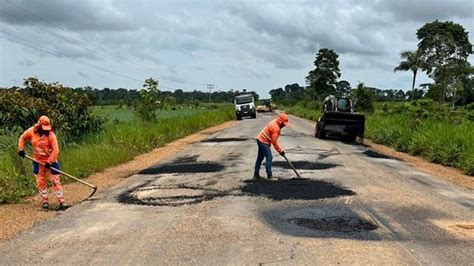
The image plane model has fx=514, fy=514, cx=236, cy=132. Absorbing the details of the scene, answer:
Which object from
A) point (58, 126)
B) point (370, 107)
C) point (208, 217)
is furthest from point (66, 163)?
point (370, 107)

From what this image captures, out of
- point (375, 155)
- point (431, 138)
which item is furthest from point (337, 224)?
point (431, 138)

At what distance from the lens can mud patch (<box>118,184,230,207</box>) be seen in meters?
9.60

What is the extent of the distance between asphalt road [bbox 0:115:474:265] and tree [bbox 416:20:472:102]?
41.0 meters

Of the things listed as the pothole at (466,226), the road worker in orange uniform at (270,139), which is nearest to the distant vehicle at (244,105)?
the road worker in orange uniform at (270,139)

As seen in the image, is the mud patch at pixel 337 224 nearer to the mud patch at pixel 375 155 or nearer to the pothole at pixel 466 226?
the pothole at pixel 466 226

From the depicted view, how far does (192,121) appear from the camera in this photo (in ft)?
111

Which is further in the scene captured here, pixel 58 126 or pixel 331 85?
pixel 331 85

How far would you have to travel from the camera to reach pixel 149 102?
26.8 m

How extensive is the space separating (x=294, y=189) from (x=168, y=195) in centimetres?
257

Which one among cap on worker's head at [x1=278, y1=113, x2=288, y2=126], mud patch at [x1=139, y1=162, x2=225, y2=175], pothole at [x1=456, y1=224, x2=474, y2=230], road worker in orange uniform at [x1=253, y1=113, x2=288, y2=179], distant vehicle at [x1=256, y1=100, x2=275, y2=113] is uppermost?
cap on worker's head at [x1=278, y1=113, x2=288, y2=126]

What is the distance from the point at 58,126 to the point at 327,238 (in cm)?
1211

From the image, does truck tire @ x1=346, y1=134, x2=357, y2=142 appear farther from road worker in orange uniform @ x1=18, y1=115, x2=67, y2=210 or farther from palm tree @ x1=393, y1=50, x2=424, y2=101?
palm tree @ x1=393, y1=50, x2=424, y2=101

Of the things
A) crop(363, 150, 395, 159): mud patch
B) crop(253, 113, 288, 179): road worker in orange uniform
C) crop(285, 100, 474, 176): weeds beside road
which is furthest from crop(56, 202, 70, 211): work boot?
crop(363, 150, 395, 159): mud patch

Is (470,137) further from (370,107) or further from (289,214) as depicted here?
(370,107)
